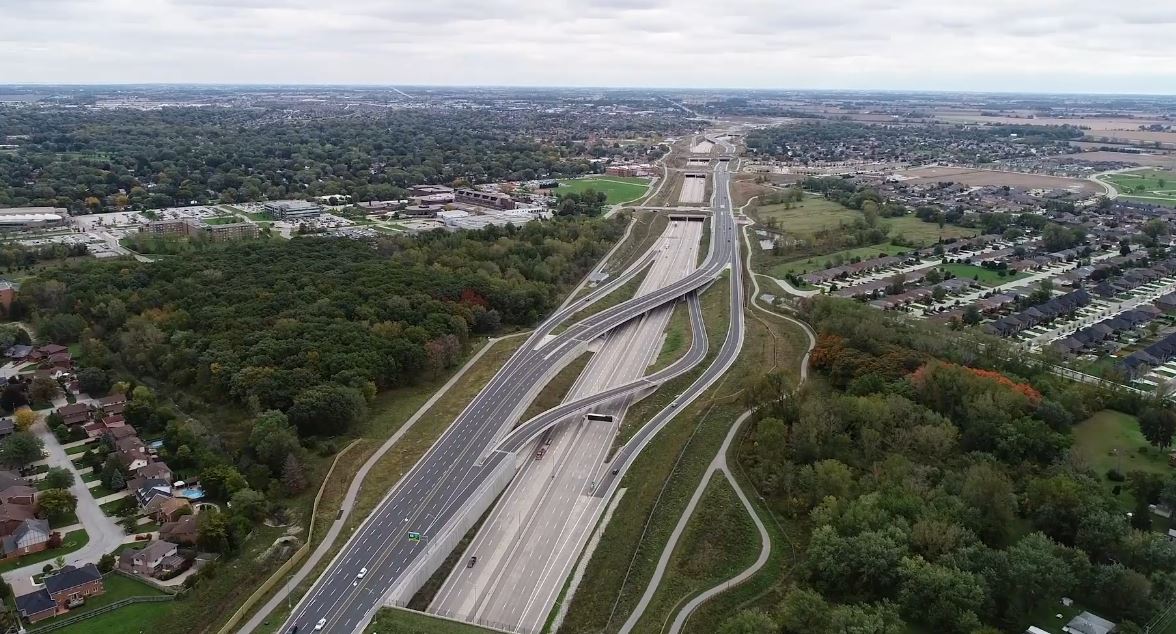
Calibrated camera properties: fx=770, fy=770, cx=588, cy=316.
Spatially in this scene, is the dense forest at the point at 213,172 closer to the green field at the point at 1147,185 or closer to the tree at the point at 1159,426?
the green field at the point at 1147,185

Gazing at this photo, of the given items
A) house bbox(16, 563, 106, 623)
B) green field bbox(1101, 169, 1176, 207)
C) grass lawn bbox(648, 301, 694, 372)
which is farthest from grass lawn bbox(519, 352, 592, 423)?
green field bbox(1101, 169, 1176, 207)

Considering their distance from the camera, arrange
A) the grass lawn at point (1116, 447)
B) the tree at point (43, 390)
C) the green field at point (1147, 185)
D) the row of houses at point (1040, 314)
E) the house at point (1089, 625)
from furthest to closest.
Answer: the green field at point (1147, 185) → the row of houses at point (1040, 314) → the tree at point (43, 390) → the grass lawn at point (1116, 447) → the house at point (1089, 625)

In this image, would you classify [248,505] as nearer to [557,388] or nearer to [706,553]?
[706,553]

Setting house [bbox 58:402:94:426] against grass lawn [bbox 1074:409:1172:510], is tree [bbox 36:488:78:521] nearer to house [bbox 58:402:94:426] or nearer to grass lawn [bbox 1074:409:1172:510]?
house [bbox 58:402:94:426]

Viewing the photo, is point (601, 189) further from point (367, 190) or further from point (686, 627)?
point (686, 627)

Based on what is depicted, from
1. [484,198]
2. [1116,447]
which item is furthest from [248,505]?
[484,198]

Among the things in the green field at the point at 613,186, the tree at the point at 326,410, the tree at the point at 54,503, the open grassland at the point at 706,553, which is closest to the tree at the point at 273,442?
the tree at the point at 326,410
